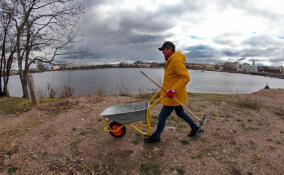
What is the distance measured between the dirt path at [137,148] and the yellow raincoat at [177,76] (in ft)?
3.28

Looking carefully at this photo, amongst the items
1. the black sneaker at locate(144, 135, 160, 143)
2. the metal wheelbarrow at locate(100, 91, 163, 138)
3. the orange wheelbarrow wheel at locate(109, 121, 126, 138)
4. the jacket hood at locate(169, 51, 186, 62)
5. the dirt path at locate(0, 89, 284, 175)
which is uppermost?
the jacket hood at locate(169, 51, 186, 62)

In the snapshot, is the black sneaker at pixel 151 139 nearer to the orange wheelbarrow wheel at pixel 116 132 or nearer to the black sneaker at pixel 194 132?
the orange wheelbarrow wheel at pixel 116 132

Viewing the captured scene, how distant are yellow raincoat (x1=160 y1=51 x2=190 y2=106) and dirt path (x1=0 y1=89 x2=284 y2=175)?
3.28 feet

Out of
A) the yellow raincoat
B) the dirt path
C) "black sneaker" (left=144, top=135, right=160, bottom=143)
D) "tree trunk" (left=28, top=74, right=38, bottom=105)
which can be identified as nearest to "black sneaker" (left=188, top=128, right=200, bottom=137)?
the dirt path

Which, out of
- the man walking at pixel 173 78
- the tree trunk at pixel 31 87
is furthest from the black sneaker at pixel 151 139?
the tree trunk at pixel 31 87

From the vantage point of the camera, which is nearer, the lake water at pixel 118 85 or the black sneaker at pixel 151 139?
the black sneaker at pixel 151 139

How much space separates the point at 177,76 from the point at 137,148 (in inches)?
61.7

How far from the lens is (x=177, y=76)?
7.93 feet

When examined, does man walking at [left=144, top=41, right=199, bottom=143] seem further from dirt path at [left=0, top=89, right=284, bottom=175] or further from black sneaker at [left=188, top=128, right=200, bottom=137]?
black sneaker at [left=188, top=128, right=200, bottom=137]

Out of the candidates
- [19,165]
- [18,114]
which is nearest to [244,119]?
[19,165]

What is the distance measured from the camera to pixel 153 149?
8.76 feet

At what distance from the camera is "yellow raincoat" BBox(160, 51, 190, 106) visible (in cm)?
228

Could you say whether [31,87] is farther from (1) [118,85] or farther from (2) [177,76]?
(1) [118,85]

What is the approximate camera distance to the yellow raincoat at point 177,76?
2.28 metres
